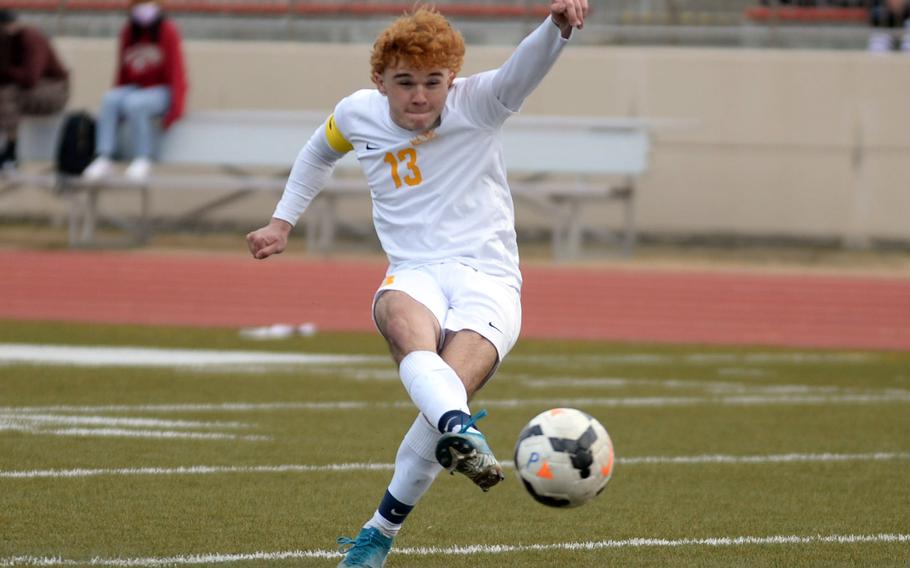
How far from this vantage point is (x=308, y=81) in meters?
20.0

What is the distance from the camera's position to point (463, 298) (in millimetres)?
5359

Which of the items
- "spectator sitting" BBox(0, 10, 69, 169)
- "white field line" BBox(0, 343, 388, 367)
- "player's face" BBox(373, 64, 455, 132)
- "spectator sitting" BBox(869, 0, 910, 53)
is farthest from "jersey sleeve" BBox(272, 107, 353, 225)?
"spectator sitting" BBox(869, 0, 910, 53)

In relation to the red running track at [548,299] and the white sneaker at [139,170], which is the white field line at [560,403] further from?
the white sneaker at [139,170]

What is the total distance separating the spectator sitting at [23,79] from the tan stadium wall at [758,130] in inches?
187

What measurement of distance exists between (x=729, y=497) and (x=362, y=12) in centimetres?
1461

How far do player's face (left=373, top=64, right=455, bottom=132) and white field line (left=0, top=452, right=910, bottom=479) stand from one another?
79.5 inches

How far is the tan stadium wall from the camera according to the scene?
1844 cm

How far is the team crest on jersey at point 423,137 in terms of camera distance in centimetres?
559

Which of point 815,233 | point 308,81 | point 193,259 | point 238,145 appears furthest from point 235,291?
point 815,233

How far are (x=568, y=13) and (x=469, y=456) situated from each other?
1.50m

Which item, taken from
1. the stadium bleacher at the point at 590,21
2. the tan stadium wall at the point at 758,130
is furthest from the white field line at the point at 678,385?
the stadium bleacher at the point at 590,21

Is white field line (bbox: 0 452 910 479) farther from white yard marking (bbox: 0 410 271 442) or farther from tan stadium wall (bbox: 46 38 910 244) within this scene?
tan stadium wall (bbox: 46 38 910 244)

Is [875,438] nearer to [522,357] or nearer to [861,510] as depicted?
[861,510]

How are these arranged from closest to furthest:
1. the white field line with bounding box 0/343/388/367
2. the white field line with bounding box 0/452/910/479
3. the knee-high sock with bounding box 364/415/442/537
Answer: the knee-high sock with bounding box 364/415/442/537, the white field line with bounding box 0/452/910/479, the white field line with bounding box 0/343/388/367
